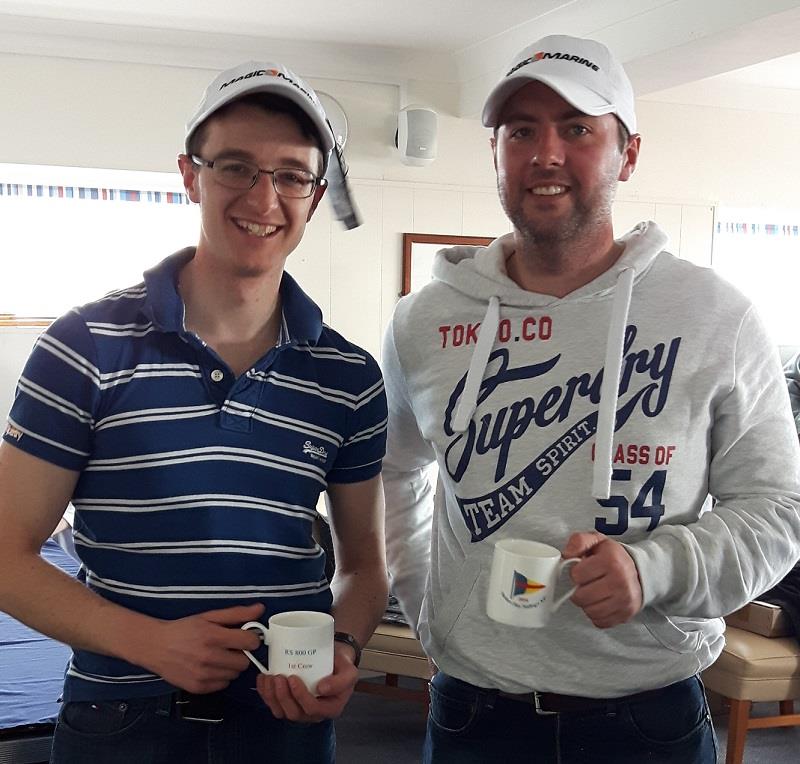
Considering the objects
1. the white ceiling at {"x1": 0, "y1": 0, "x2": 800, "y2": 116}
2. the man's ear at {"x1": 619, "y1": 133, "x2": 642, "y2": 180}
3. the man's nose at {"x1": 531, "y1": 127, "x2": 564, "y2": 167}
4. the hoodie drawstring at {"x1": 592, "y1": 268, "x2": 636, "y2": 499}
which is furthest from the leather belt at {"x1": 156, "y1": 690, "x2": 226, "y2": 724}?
the white ceiling at {"x1": 0, "y1": 0, "x2": 800, "y2": 116}

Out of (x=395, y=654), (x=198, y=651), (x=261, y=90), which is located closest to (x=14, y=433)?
(x=198, y=651)

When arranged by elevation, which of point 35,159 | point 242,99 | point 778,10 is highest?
point 778,10

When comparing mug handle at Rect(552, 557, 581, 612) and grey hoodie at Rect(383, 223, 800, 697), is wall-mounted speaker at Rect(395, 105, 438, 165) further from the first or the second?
mug handle at Rect(552, 557, 581, 612)

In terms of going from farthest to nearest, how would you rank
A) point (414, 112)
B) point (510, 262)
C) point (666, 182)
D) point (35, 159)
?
point (666, 182) → point (414, 112) → point (35, 159) → point (510, 262)

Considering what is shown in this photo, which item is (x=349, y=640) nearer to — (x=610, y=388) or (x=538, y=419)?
(x=538, y=419)

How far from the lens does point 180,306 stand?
4.31ft

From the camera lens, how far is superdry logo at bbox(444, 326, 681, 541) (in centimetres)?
142

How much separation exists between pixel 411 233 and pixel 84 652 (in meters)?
4.59

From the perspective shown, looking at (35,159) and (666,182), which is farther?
(666,182)

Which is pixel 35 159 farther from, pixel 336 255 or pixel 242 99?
pixel 242 99

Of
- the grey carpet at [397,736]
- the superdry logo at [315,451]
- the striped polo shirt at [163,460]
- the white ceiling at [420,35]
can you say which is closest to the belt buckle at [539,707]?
the striped polo shirt at [163,460]

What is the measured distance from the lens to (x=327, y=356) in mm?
1421

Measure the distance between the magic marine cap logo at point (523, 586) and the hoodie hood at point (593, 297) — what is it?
0.19m

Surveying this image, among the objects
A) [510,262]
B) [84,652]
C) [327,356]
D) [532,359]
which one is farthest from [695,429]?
[84,652]
